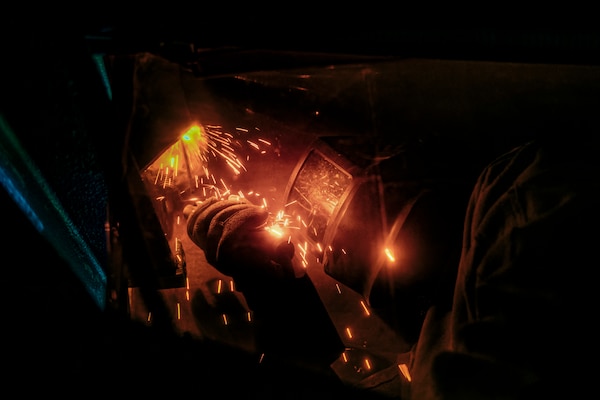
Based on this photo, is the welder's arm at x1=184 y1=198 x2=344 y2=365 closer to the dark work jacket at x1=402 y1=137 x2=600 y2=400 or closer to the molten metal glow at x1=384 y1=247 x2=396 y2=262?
the molten metal glow at x1=384 y1=247 x2=396 y2=262

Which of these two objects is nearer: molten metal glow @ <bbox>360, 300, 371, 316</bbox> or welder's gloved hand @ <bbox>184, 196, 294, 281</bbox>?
welder's gloved hand @ <bbox>184, 196, 294, 281</bbox>

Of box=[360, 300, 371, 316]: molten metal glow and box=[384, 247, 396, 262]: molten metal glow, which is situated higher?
box=[384, 247, 396, 262]: molten metal glow

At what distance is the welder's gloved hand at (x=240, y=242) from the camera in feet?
8.70

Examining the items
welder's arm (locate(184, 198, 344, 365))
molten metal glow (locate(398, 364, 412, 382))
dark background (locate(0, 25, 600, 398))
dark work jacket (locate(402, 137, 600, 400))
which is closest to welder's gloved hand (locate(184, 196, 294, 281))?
welder's arm (locate(184, 198, 344, 365))

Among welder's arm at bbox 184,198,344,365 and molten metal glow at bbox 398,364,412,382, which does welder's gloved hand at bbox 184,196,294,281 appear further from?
molten metal glow at bbox 398,364,412,382

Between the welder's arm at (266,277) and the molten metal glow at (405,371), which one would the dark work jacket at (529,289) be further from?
the welder's arm at (266,277)

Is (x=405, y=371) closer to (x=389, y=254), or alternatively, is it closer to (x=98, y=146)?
(x=389, y=254)

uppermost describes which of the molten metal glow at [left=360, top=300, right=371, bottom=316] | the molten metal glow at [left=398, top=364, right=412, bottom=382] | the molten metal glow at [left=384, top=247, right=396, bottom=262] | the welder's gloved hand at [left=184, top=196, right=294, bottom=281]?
the welder's gloved hand at [left=184, top=196, right=294, bottom=281]

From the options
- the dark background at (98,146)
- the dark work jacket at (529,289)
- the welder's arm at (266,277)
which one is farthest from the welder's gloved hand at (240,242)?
the dark work jacket at (529,289)

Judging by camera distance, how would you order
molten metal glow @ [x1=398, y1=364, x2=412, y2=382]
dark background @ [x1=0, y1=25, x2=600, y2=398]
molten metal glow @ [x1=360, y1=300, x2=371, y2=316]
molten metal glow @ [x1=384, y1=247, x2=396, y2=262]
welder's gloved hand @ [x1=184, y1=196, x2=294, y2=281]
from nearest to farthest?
dark background @ [x1=0, y1=25, x2=600, y2=398], molten metal glow @ [x1=384, y1=247, x2=396, y2=262], molten metal glow @ [x1=398, y1=364, x2=412, y2=382], welder's gloved hand @ [x1=184, y1=196, x2=294, y2=281], molten metal glow @ [x1=360, y1=300, x2=371, y2=316]

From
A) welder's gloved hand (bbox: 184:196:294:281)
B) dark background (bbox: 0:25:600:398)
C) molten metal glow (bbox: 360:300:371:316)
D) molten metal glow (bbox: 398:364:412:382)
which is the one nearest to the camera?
dark background (bbox: 0:25:600:398)

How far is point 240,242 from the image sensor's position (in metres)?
2.63

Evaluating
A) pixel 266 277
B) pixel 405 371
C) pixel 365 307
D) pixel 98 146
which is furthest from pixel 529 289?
pixel 98 146

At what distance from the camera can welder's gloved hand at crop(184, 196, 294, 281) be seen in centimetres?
265
